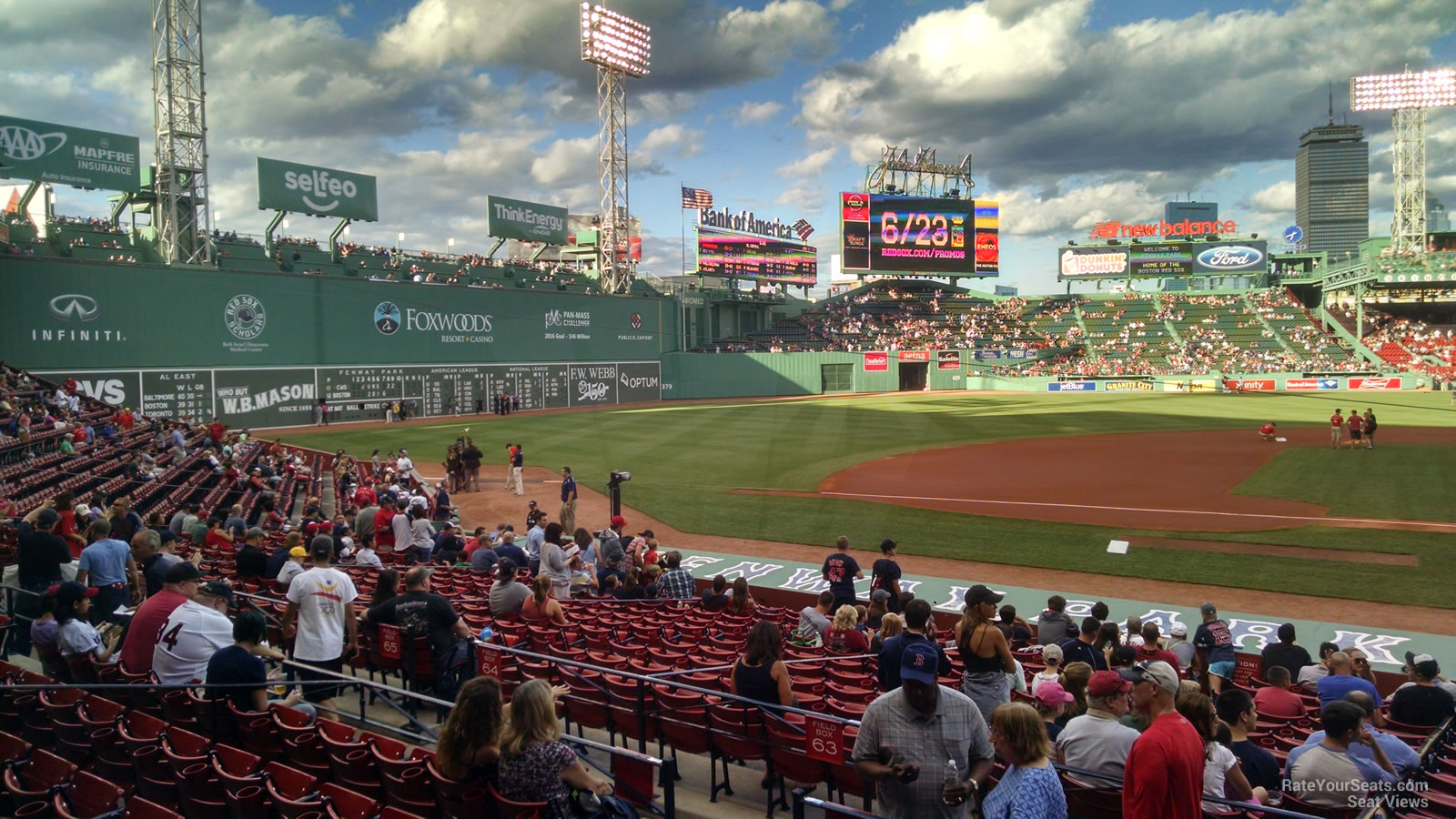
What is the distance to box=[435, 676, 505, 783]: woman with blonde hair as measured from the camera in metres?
4.14

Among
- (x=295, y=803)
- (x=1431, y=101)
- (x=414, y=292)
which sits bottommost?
(x=295, y=803)

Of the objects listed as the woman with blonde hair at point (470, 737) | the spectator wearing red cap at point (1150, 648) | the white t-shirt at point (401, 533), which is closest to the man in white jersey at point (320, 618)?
the woman with blonde hair at point (470, 737)

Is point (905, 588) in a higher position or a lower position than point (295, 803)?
lower

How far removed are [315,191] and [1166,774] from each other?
164ft

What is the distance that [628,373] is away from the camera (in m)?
61.4

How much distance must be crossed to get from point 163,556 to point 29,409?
18.8m

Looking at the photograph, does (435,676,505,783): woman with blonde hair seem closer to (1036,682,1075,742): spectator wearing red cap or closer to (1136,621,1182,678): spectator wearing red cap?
(1036,682,1075,742): spectator wearing red cap

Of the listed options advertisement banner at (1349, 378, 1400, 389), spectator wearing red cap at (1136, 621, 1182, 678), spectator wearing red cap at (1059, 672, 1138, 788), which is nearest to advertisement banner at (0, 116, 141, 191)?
spectator wearing red cap at (1136, 621, 1182, 678)

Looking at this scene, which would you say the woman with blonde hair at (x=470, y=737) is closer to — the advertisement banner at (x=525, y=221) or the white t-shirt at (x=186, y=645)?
the white t-shirt at (x=186, y=645)

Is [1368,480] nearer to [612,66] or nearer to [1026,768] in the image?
[1026,768]

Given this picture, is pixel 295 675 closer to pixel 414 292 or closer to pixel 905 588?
pixel 905 588

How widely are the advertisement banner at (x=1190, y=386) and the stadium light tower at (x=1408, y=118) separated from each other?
23.6 metres

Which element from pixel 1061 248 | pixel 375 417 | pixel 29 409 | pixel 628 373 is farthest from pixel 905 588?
pixel 1061 248

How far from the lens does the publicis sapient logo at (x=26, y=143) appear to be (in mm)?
35156
